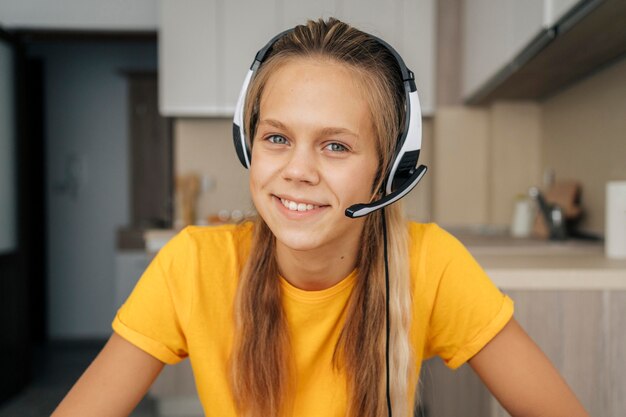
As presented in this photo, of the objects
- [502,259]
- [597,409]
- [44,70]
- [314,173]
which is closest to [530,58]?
[502,259]

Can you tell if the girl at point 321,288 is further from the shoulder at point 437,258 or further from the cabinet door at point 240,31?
the cabinet door at point 240,31

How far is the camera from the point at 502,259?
1955 millimetres

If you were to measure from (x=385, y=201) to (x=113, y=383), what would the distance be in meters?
0.51

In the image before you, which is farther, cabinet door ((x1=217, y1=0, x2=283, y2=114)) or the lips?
cabinet door ((x1=217, y1=0, x2=283, y2=114))

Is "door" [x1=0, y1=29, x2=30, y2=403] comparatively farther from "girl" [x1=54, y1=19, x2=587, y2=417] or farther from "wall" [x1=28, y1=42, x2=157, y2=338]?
"girl" [x1=54, y1=19, x2=587, y2=417]

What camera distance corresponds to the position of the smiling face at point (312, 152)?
89cm

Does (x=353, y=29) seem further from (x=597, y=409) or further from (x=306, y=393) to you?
(x=597, y=409)

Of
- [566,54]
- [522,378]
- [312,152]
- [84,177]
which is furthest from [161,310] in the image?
[84,177]

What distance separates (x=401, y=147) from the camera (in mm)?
927

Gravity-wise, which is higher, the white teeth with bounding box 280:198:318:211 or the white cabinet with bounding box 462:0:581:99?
the white cabinet with bounding box 462:0:581:99

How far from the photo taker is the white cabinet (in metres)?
1.91

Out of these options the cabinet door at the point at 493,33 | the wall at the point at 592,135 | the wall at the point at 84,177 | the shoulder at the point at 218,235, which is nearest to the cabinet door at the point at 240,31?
the cabinet door at the point at 493,33

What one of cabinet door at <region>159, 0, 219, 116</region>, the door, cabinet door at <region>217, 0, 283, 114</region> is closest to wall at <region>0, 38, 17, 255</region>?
the door

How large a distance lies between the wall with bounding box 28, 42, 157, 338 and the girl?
13.7 ft
